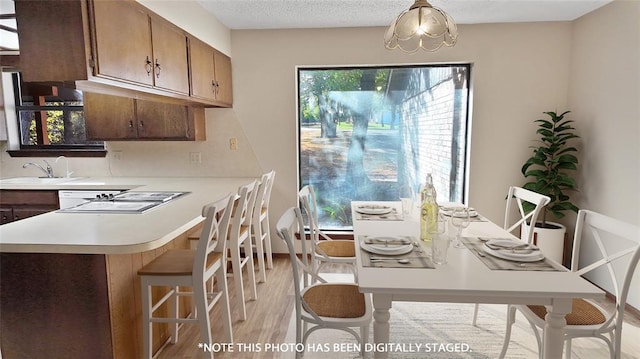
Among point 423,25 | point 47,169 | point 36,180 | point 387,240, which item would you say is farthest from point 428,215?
point 47,169

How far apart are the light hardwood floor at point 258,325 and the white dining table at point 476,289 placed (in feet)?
3.62

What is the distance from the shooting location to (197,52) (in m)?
3.00

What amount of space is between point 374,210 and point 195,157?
2137 mm

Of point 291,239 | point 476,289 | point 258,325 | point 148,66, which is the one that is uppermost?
point 148,66

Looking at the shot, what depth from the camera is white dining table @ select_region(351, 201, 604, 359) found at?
4.44 feet

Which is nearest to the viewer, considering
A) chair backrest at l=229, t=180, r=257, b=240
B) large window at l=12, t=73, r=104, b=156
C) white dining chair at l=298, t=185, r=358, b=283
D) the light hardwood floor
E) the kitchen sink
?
the light hardwood floor

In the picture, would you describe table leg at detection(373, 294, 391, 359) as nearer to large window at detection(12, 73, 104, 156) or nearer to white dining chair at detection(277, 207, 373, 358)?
white dining chair at detection(277, 207, 373, 358)

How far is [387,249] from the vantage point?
1.70 meters

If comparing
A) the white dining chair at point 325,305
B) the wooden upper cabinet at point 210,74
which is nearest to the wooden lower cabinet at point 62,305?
the white dining chair at point 325,305

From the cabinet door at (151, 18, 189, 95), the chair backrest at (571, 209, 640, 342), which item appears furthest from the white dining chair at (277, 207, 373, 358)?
the cabinet door at (151, 18, 189, 95)

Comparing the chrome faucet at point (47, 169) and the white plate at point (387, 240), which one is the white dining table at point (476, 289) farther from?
the chrome faucet at point (47, 169)

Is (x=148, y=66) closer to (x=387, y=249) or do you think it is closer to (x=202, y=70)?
(x=202, y=70)

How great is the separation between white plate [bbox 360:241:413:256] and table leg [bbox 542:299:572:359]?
593 millimetres

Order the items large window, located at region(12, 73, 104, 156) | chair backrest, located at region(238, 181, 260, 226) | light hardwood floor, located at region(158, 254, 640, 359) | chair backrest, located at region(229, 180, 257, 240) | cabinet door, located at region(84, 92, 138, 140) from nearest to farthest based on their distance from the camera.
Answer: light hardwood floor, located at region(158, 254, 640, 359) → chair backrest, located at region(229, 180, 257, 240) → chair backrest, located at region(238, 181, 260, 226) → cabinet door, located at region(84, 92, 138, 140) → large window, located at region(12, 73, 104, 156)
